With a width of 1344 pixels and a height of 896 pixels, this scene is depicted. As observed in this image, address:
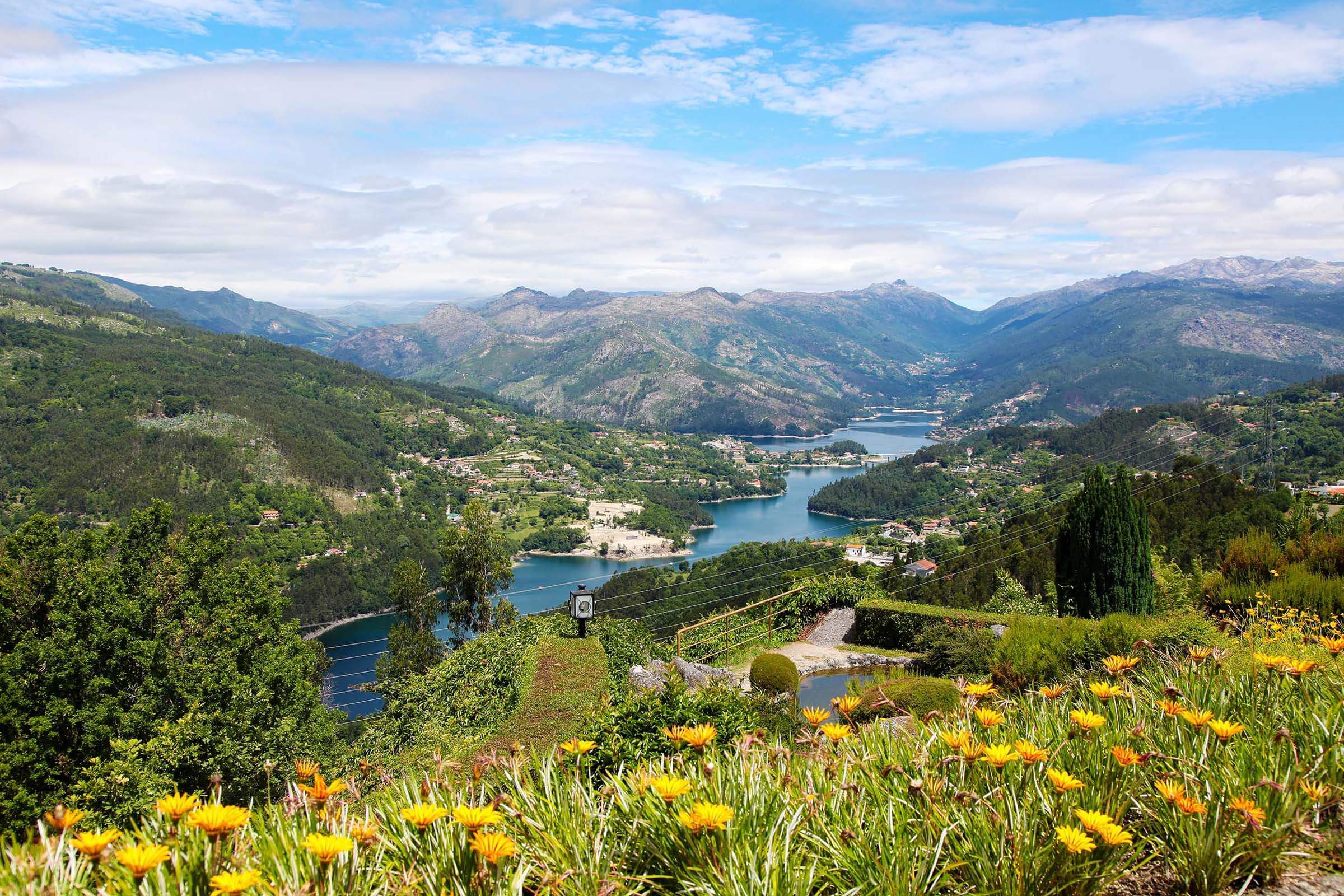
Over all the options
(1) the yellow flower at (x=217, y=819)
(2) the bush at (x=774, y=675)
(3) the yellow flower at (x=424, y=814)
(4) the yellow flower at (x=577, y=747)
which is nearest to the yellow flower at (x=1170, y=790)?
(4) the yellow flower at (x=577, y=747)

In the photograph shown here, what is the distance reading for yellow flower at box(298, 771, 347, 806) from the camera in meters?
2.14

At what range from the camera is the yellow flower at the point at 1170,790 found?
1965mm

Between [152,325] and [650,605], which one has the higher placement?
[152,325]

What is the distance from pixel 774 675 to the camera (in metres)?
10.7

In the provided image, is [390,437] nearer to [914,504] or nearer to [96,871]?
[914,504]

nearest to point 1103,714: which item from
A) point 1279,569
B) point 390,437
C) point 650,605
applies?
point 1279,569

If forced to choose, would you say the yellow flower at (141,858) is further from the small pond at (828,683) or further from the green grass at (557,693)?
the small pond at (828,683)

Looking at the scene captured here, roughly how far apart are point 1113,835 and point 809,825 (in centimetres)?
76

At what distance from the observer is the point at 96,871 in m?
1.78

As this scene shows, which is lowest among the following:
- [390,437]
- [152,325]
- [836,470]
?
[836,470]

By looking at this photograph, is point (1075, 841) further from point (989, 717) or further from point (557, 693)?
point (557, 693)

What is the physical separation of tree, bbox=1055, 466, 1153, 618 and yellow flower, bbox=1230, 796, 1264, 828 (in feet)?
38.9

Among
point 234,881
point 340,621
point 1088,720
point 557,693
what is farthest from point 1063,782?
point 340,621

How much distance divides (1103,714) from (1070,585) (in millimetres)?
12439
